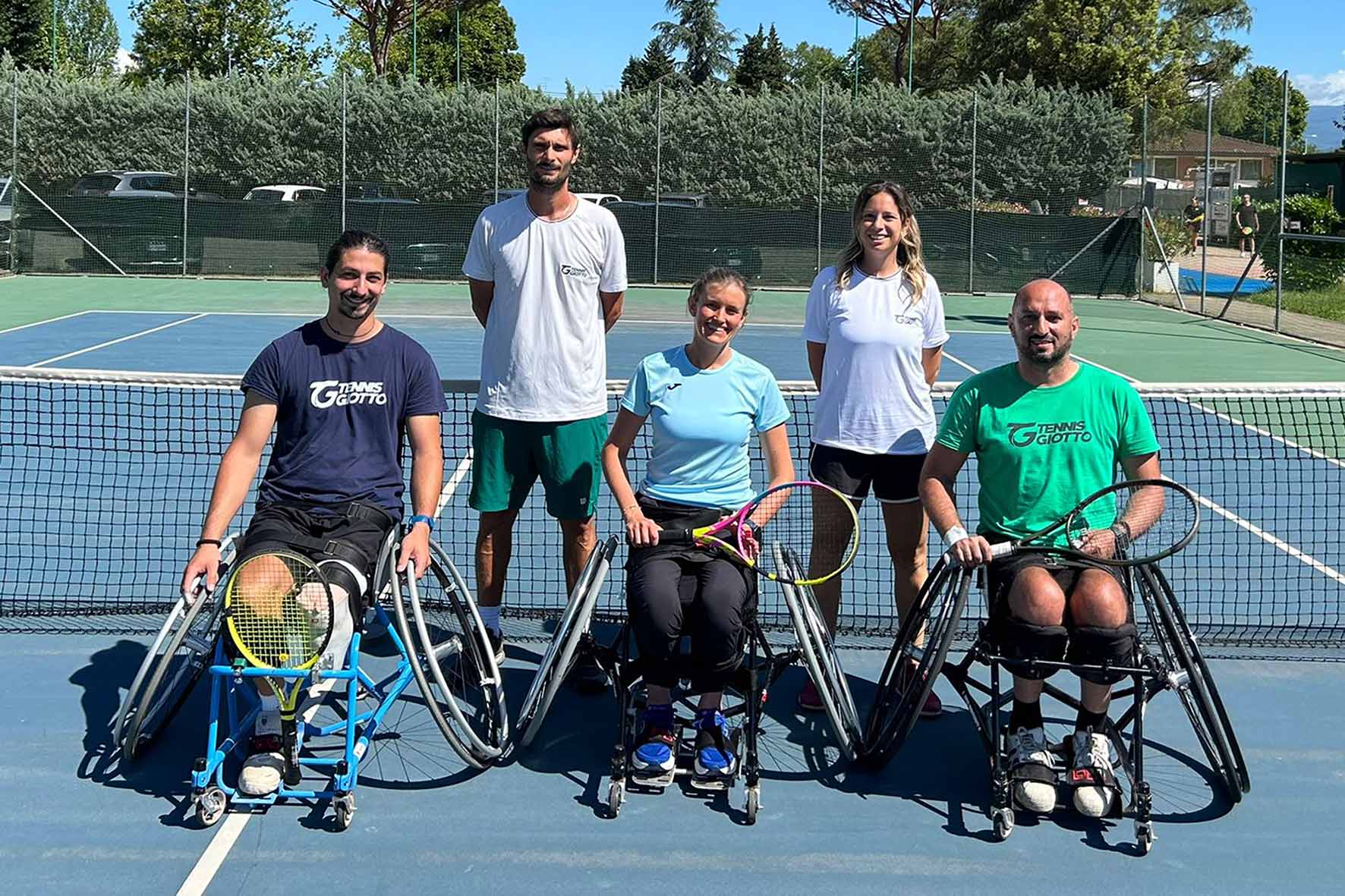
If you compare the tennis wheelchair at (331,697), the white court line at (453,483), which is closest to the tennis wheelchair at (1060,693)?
the tennis wheelchair at (331,697)

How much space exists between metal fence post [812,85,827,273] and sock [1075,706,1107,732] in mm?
19752

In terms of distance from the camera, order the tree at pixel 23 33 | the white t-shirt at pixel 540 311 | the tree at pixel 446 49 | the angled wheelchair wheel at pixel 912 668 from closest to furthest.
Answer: the angled wheelchair wheel at pixel 912 668, the white t-shirt at pixel 540 311, the tree at pixel 23 33, the tree at pixel 446 49

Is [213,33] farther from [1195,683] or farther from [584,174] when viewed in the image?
[1195,683]

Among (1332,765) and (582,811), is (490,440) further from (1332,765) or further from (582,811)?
(1332,765)

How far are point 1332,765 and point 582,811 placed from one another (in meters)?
2.22

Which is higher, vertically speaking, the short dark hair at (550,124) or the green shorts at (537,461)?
the short dark hair at (550,124)

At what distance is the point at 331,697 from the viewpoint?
4.67m

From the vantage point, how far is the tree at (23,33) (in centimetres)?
4766

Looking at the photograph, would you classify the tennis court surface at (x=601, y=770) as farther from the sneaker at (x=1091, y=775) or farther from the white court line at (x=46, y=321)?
the white court line at (x=46, y=321)

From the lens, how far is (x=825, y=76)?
286ft

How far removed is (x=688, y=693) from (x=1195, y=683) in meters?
1.43

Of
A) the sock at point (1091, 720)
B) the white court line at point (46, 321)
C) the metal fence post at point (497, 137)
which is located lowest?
the sock at point (1091, 720)

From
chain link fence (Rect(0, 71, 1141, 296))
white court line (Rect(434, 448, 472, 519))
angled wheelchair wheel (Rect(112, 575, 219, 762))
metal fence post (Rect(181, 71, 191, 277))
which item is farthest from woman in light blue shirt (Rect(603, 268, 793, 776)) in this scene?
metal fence post (Rect(181, 71, 191, 277))

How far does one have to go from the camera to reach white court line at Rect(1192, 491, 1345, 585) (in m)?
6.42
